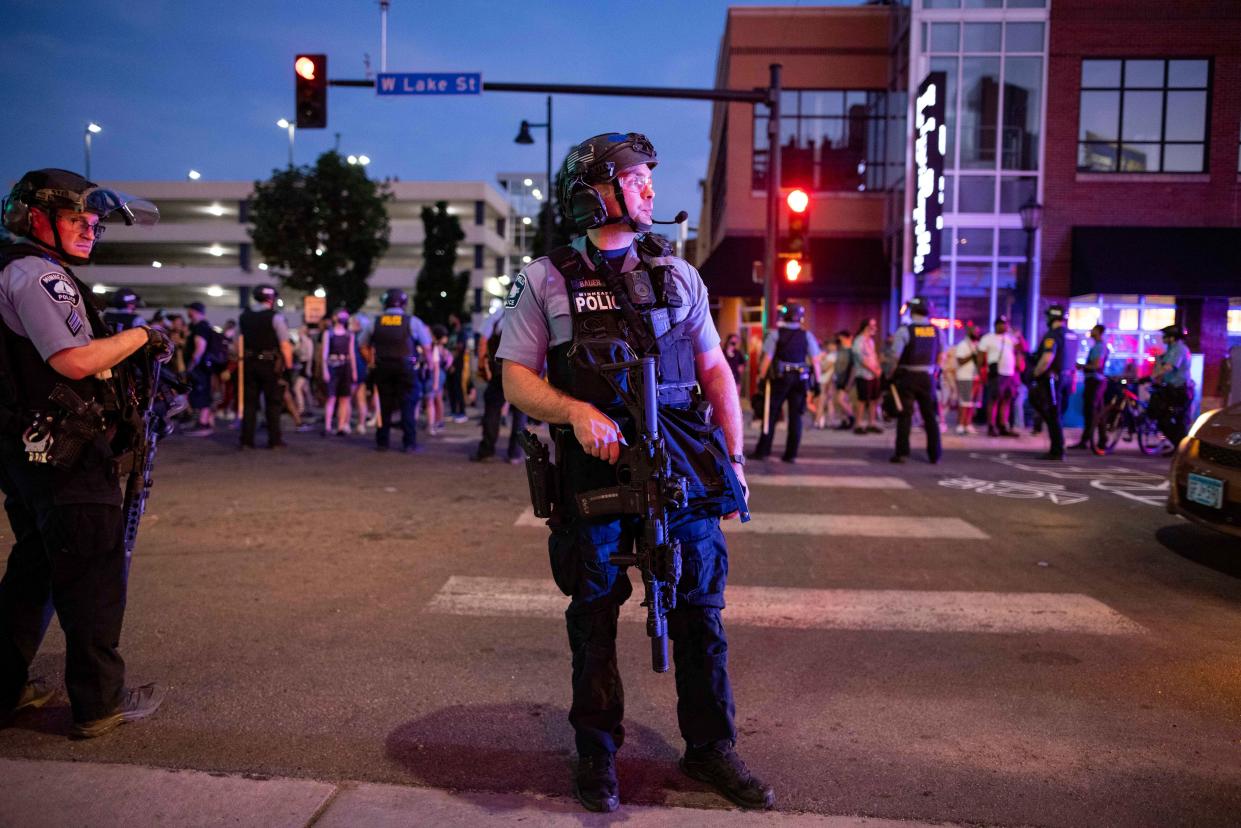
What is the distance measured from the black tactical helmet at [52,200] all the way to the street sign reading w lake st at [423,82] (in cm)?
1420

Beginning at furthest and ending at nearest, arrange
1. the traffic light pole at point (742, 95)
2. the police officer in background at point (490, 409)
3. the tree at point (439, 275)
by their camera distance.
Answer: the tree at point (439, 275) → the traffic light pole at point (742, 95) → the police officer in background at point (490, 409)

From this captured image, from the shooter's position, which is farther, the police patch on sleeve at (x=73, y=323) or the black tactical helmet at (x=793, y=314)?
the black tactical helmet at (x=793, y=314)

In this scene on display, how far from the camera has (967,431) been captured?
54.9 ft

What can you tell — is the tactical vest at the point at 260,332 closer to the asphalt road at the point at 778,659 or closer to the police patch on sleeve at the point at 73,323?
the asphalt road at the point at 778,659

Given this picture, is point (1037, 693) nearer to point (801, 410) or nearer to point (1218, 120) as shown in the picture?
point (801, 410)

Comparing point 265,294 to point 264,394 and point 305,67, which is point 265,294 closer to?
point 264,394

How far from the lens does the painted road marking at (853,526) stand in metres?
7.50

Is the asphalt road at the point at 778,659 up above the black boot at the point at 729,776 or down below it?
below

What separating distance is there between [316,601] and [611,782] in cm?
291

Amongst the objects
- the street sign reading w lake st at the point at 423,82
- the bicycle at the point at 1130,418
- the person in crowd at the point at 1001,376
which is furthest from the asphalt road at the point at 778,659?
the street sign reading w lake st at the point at 423,82

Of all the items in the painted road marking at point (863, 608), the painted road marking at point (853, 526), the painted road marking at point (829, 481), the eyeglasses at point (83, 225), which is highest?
the eyeglasses at point (83, 225)

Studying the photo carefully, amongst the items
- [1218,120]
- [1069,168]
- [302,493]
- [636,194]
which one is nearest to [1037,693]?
[636,194]

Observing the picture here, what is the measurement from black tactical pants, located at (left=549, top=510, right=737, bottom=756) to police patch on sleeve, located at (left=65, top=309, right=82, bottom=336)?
1831 millimetres

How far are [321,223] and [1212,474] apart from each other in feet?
153
